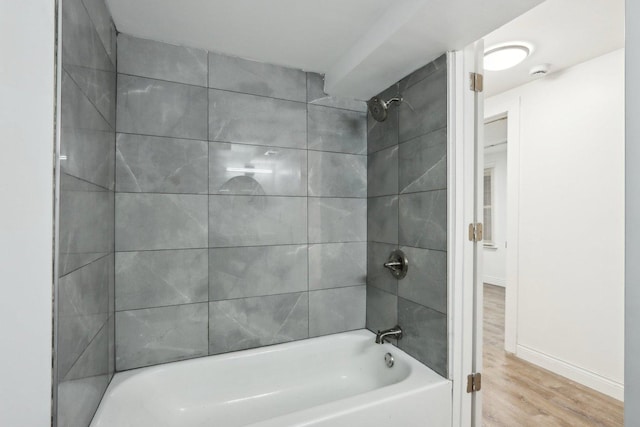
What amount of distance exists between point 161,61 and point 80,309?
139 cm

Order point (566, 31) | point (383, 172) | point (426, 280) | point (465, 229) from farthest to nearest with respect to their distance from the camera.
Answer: point (383, 172) → point (566, 31) → point (426, 280) → point (465, 229)

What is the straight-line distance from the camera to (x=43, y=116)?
0.81 m

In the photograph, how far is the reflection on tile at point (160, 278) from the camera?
5.54 ft

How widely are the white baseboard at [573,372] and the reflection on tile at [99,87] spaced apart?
11.7 ft

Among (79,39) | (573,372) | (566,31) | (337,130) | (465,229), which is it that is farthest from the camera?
(573,372)

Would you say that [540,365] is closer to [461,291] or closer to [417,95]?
[461,291]

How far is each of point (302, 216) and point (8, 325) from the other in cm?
154

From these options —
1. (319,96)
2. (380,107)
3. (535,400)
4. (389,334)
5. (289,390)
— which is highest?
(319,96)

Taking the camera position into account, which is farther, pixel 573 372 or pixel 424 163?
pixel 573 372

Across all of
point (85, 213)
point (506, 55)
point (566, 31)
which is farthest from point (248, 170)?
point (566, 31)

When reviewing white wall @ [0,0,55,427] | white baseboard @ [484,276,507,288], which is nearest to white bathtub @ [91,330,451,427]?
white wall @ [0,0,55,427]

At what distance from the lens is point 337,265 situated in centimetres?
224

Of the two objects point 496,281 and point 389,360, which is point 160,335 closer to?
point 389,360

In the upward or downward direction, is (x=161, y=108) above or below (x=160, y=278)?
above
